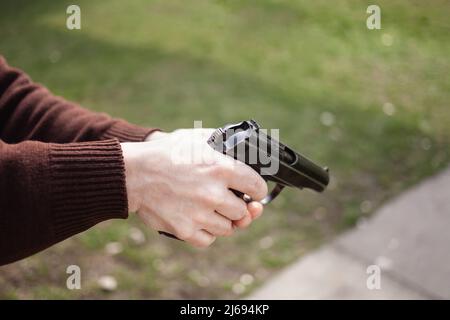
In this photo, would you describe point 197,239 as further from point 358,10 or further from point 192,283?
point 358,10

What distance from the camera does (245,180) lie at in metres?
1.71

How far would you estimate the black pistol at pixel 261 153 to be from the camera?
1.67m

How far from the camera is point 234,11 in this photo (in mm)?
5527

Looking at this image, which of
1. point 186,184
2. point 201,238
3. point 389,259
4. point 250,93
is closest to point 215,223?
point 201,238

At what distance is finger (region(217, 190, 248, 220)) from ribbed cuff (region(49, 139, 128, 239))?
329 mm

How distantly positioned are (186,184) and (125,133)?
17.2 inches

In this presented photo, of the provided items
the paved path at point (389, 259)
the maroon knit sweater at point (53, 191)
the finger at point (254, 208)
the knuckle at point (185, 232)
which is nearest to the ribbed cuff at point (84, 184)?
the maroon knit sweater at point (53, 191)

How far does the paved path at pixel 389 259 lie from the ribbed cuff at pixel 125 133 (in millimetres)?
1473

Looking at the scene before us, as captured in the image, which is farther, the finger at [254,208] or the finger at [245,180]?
the finger at [254,208]

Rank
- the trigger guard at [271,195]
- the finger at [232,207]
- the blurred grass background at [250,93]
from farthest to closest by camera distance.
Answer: the blurred grass background at [250,93]
the trigger guard at [271,195]
the finger at [232,207]

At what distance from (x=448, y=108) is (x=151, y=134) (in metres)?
2.35

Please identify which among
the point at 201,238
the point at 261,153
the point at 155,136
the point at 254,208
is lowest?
the point at 201,238

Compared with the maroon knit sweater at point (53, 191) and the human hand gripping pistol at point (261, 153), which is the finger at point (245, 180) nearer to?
the human hand gripping pistol at point (261, 153)

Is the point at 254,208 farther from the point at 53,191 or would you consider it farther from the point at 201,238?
the point at 53,191
